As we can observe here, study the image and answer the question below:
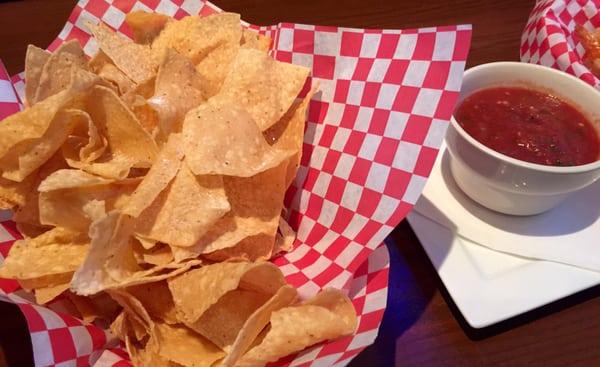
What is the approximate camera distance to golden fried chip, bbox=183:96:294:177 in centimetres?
103

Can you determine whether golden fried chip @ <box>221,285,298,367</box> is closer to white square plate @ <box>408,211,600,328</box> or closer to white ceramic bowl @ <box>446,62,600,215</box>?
white square plate @ <box>408,211,600,328</box>

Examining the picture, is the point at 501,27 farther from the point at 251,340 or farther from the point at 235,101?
the point at 251,340

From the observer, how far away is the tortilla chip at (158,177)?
97cm

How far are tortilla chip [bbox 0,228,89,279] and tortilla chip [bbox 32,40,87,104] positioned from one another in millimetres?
317

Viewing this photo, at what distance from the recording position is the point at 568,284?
111 centimetres

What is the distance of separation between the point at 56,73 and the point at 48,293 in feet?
1.62

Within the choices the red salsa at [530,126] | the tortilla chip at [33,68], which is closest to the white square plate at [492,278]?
the red salsa at [530,126]

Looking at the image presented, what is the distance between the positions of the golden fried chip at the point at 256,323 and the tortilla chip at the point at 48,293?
1.14 ft

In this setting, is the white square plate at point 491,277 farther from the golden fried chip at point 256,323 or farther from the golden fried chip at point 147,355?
the golden fried chip at point 147,355

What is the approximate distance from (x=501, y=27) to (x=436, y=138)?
3.82ft

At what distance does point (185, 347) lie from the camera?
981 mm

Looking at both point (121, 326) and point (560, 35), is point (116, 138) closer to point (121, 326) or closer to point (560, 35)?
point (121, 326)

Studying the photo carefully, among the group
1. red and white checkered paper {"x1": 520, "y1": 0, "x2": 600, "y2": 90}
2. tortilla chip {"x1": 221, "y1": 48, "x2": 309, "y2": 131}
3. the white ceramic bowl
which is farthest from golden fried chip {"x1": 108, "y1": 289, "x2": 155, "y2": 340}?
red and white checkered paper {"x1": 520, "y1": 0, "x2": 600, "y2": 90}

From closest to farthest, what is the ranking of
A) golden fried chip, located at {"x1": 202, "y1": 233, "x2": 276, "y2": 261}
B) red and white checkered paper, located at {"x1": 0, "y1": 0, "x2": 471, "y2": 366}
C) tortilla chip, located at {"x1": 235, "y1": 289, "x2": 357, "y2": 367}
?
tortilla chip, located at {"x1": 235, "y1": 289, "x2": 357, "y2": 367}, red and white checkered paper, located at {"x1": 0, "y1": 0, "x2": 471, "y2": 366}, golden fried chip, located at {"x1": 202, "y1": 233, "x2": 276, "y2": 261}
